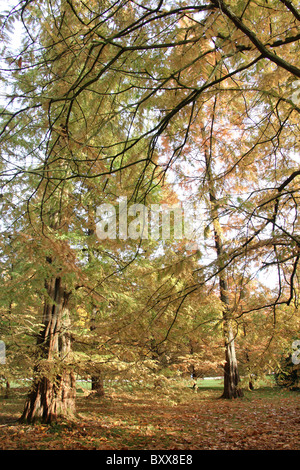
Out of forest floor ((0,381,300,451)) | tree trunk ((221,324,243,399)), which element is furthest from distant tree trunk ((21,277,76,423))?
tree trunk ((221,324,243,399))

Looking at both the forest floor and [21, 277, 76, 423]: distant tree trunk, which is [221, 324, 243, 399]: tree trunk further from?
[21, 277, 76, 423]: distant tree trunk

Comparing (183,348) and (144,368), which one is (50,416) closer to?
(144,368)

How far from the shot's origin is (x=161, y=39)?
3045mm

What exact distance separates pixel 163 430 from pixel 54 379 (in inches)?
90.4

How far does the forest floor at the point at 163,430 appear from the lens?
497 centimetres

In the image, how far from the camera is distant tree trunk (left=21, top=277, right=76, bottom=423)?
616 cm

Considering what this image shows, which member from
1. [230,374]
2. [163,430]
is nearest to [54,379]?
[163,430]

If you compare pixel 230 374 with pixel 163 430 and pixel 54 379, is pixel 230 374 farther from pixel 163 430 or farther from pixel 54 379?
pixel 54 379

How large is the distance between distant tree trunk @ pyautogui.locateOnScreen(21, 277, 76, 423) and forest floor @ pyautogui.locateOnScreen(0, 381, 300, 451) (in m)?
0.29

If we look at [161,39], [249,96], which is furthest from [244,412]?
[161,39]

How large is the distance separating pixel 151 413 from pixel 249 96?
745 centimetres

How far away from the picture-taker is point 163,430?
6.11 metres

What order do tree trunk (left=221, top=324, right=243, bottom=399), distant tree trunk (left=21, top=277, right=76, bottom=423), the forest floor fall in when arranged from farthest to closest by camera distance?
tree trunk (left=221, top=324, right=243, bottom=399)
distant tree trunk (left=21, top=277, right=76, bottom=423)
the forest floor

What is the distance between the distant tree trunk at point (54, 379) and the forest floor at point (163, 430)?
0.94 ft
